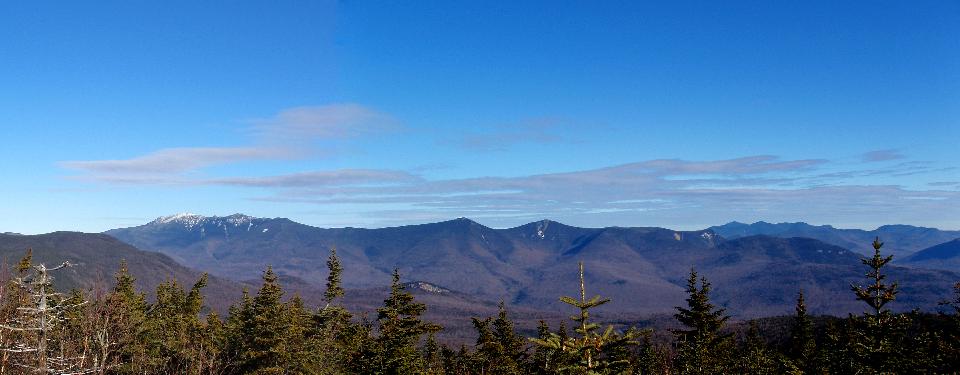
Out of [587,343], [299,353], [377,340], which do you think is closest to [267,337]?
[299,353]

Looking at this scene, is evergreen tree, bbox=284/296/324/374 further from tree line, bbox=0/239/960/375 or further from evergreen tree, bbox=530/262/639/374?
evergreen tree, bbox=530/262/639/374

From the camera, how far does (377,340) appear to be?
34500 millimetres

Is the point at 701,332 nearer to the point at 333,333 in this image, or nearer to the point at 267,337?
the point at 267,337

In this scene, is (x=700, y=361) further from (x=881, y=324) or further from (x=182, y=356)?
(x=182, y=356)

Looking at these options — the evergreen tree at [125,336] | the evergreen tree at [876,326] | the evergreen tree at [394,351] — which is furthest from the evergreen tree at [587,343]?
the evergreen tree at [125,336]

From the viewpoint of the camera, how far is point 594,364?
654 inches

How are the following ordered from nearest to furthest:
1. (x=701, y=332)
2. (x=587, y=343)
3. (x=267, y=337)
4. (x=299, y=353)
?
(x=587, y=343) < (x=701, y=332) < (x=267, y=337) < (x=299, y=353)

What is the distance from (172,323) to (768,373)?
57829 mm

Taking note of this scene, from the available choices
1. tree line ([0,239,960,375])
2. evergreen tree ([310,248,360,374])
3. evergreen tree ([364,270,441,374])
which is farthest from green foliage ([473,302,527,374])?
evergreen tree ([364,270,441,374])

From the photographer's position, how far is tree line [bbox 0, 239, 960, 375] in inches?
837

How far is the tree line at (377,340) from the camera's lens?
21.3 m

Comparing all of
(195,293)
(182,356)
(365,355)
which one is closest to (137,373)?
(182,356)

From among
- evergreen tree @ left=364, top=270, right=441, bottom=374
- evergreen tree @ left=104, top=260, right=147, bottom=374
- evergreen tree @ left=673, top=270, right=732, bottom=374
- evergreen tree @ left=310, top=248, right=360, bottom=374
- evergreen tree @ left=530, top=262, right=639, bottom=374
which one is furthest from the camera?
evergreen tree @ left=310, top=248, right=360, bottom=374

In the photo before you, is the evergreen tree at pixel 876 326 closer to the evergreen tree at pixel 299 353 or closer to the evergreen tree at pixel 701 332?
the evergreen tree at pixel 701 332
